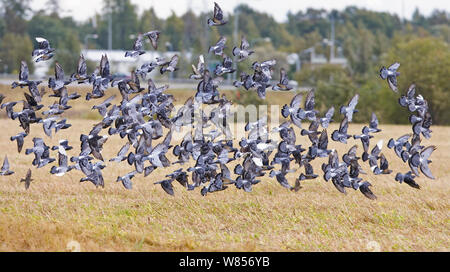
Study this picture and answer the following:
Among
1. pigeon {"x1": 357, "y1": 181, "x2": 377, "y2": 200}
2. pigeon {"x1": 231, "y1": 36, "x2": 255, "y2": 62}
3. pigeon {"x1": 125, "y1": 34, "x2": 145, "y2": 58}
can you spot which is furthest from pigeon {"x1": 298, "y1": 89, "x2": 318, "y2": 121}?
pigeon {"x1": 125, "y1": 34, "x2": 145, "y2": 58}

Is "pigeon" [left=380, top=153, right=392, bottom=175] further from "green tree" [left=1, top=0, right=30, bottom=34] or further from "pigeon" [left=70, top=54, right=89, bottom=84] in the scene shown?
"green tree" [left=1, top=0, right=30, bottom=34]

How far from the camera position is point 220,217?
13.1 m

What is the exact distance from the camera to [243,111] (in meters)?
40.8

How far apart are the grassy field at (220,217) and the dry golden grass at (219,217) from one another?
2 centimetres

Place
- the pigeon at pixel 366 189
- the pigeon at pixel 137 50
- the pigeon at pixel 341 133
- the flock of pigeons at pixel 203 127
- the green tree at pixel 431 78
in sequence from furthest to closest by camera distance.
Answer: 1. the green tree at pixel 431 78
2. the pigeon at pixel 366 189
3. the pigeon at pixel 341 133
4. the flock of pigeons at pixel 203 127
5. the pigeon at pixel 137 50

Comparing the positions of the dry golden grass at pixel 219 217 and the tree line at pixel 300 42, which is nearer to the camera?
the dry golden grass at pixel 219 217

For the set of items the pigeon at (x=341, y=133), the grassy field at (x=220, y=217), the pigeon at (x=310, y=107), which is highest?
the pigeon at (x=310, y=107)

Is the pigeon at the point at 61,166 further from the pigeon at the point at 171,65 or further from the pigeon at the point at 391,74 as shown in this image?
the pigeon at the point at 391,74

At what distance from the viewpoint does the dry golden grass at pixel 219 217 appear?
11.1 metres

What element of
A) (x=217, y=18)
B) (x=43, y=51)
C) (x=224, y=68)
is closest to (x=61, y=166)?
(x=43, y=51)

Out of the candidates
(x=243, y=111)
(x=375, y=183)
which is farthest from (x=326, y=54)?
(x=375, y=183)

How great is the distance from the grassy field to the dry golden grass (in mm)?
16

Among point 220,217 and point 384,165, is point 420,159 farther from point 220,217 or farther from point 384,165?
point 220,217

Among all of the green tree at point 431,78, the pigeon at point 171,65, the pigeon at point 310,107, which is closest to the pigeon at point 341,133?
the pigeon at point 310,107
